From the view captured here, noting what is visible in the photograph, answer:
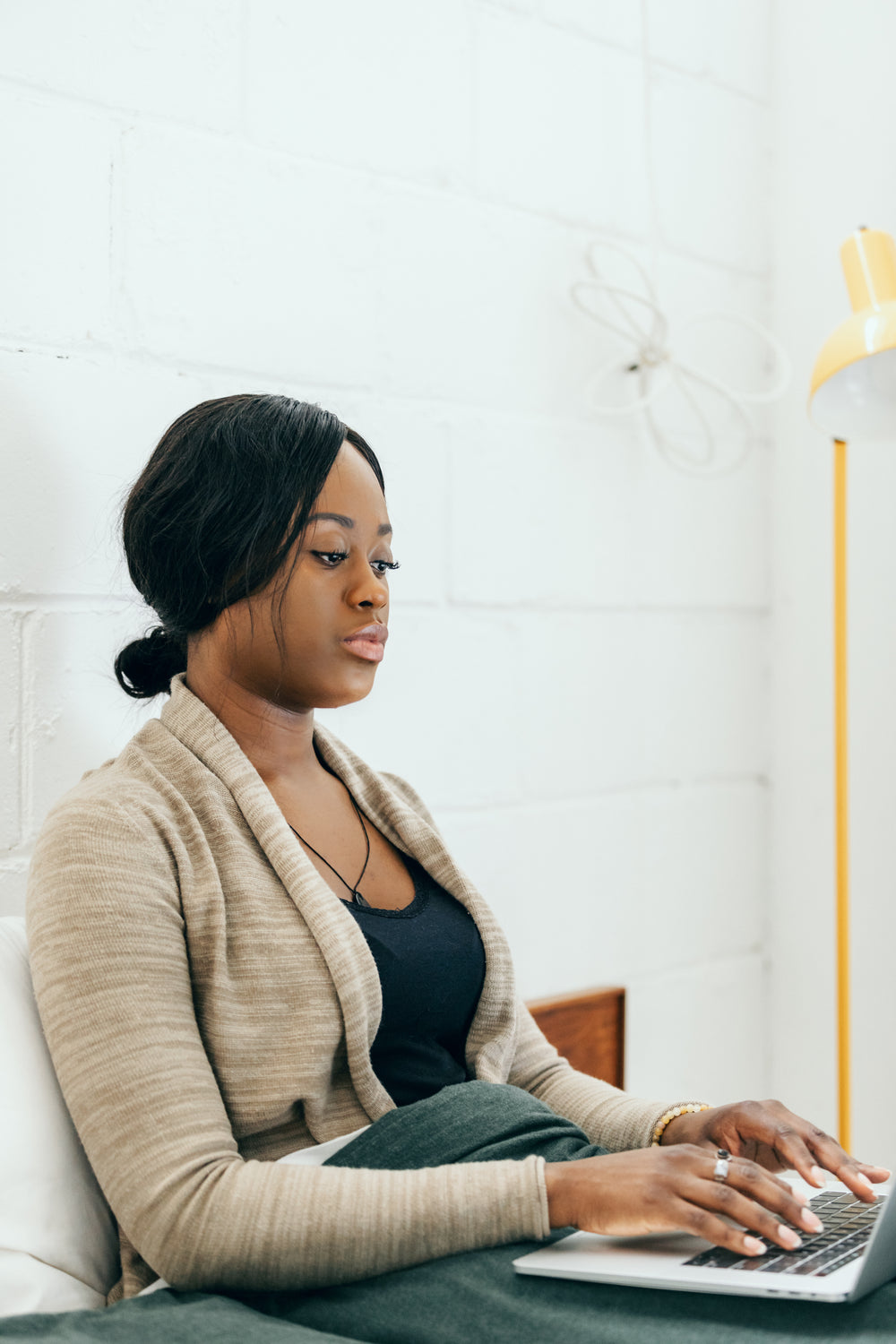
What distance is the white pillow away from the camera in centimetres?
93

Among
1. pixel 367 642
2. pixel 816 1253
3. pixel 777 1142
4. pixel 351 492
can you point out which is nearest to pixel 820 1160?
pixel 777 1142

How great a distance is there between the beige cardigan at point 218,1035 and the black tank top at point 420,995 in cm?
3

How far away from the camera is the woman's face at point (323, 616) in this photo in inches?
44.6

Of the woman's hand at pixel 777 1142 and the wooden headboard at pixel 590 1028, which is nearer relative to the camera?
the woman's hand at pixel 777 1142

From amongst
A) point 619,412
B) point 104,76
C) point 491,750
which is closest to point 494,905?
point 491,750

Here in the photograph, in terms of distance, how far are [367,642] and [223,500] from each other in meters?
0.18

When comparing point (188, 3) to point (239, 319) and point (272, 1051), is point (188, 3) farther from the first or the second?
point (272, 1051)

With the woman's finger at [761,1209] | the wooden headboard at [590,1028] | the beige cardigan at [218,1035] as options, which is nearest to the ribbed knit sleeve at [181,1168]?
the beige cardigan at [218,1035]

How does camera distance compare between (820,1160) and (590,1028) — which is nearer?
(820,1160)

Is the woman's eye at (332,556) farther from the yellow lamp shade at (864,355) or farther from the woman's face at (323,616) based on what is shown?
the yellow lamp shade at (864,355)

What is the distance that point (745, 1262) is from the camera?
Answer: 0.85 metres

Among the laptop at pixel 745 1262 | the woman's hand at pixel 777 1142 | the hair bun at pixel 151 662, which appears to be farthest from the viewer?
the hair bun at pixel 151 662

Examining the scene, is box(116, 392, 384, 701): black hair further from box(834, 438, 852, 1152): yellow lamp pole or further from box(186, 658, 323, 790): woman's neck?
box(834, 438, 852, 1152): yellow lamp pole

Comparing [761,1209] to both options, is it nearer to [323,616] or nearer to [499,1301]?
[499,1301]
